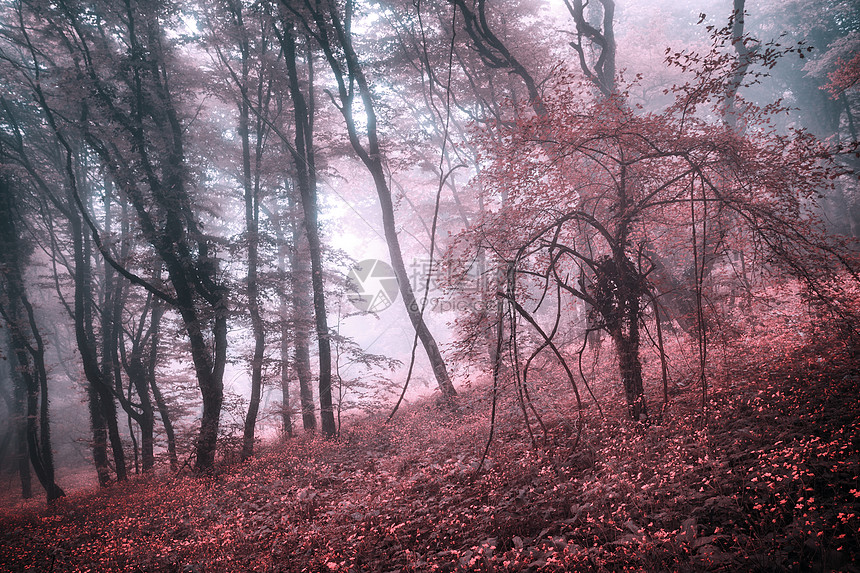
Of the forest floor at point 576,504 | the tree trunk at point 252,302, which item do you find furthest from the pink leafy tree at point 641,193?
the tree trunk at point 252,302

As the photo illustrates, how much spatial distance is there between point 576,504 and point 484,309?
2.14 m

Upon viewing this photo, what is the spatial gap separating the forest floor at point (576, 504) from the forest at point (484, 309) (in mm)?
38

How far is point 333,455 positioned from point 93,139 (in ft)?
32.2

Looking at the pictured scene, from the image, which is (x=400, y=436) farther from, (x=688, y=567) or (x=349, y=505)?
(x=688, y=567)

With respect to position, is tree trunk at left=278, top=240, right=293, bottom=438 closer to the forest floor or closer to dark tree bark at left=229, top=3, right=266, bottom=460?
→ dark tree bark at left=229, top=3, right=266, bottom=460

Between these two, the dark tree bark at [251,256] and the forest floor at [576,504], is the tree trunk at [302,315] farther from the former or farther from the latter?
the forest floor at [576,504]

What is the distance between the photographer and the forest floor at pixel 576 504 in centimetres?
288

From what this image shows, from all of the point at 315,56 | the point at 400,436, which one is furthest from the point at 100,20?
the point at 400,436

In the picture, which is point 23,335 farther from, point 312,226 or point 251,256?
point 312,226

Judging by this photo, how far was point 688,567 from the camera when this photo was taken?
2617 millimetres

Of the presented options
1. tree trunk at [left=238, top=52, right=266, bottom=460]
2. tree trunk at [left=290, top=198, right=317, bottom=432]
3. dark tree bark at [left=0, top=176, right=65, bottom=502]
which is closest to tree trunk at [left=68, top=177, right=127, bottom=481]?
dark tree bark at [left=0, top=176, right=65, bottom=502]

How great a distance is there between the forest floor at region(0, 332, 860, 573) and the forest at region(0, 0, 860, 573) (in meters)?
0.04

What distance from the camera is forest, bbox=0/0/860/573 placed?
3.66 meters

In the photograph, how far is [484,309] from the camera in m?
4.57
